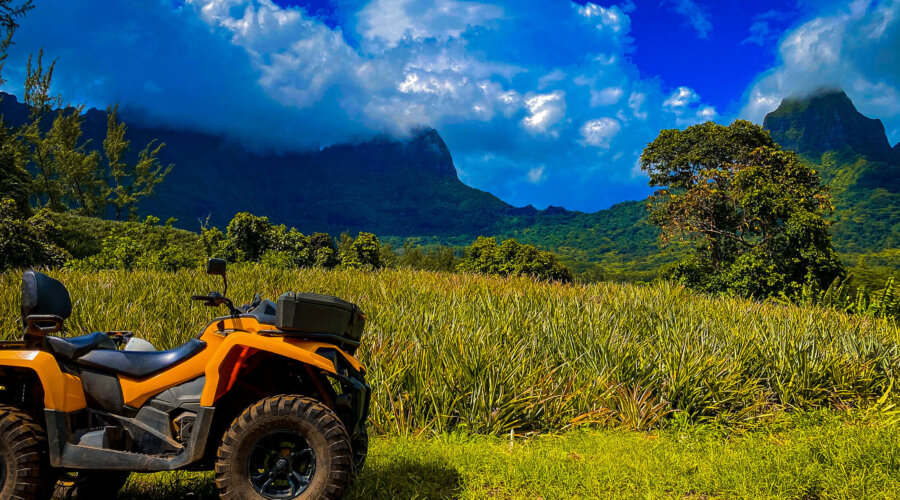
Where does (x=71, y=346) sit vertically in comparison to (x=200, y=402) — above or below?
above

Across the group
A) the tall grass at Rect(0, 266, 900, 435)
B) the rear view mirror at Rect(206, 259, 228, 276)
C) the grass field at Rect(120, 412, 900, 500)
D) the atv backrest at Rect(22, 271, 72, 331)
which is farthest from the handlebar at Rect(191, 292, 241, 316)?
the tall grass at Rect(0, 266, 900, 435)

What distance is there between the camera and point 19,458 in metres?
2.63

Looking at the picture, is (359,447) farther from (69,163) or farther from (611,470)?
(69,163)

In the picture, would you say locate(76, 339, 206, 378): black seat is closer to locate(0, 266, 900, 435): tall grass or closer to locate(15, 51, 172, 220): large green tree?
locate(0, 266, 900, 435): tall grass

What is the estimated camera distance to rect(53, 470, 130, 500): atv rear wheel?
128 inches

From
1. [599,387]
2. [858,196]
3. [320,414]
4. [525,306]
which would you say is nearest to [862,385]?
[599,387]

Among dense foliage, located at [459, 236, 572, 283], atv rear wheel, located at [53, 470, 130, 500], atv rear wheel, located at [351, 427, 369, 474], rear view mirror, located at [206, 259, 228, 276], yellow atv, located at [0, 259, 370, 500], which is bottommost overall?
atv rear wheel, located at [53, 470, 130, 500]

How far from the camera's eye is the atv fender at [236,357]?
2.74 metres

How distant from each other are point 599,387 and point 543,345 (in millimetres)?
985

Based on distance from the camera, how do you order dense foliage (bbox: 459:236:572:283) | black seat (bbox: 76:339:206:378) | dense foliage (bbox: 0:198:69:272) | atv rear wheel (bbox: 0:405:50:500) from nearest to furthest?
atv rear wheel (bbox: 0:405:50:500) < black seat (bbox: 76:339:206:378) < dense foliage (bbox: 0:198:69:272) < dense foliage (bbox: 459:236:572:283)

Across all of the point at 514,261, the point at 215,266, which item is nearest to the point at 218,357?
the point at 215,266

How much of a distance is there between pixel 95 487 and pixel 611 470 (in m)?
3.53

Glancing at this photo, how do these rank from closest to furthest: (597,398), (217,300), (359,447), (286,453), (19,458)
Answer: (19,458) → (286,453) → (217,300) → (359,447) → (597,398)

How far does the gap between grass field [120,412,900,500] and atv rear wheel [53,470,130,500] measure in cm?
8
